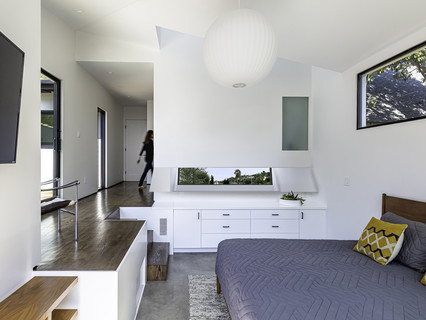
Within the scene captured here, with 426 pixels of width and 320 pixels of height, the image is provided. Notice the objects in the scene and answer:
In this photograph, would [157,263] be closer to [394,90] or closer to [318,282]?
[318,282]

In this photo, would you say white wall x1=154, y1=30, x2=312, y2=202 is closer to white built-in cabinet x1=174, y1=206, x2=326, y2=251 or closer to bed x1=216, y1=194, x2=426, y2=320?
white built-in cabinet x1=174, y1=206, x2=326, y2=251

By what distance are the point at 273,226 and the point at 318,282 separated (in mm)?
1977

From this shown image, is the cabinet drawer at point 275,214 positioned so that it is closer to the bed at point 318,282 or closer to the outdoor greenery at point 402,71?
the bed at point 318,282

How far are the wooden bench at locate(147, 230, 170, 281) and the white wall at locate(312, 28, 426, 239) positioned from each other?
2.27m

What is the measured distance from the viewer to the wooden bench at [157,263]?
2648mm

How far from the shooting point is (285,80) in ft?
12.3

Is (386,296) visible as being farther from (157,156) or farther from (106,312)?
(157,156)

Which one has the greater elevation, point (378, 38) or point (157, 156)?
point (378, 38)

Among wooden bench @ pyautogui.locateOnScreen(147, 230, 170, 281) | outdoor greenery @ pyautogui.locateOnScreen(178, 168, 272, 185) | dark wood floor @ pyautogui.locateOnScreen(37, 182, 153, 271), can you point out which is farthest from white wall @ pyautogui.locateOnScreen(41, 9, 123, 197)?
wooden bench @ pyautogui.locateOnScreen(147, 230, 170, 281)

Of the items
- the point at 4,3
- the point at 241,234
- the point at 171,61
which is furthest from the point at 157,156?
the point at 4,3

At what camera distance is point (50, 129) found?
3693 millimetres

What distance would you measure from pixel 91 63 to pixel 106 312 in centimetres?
407

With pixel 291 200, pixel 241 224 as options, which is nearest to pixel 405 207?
pixel 291 200

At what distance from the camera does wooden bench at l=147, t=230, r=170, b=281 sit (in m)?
2.65
